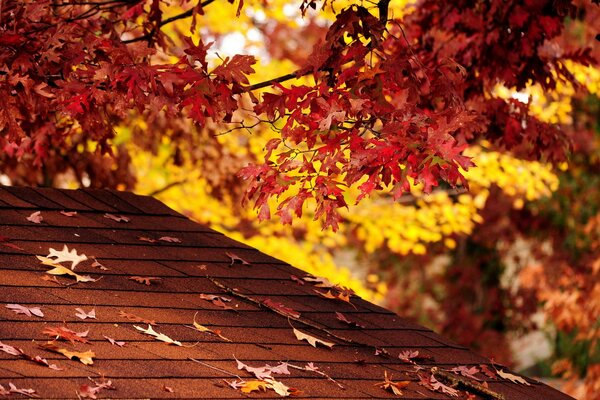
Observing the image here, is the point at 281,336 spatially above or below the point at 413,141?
below

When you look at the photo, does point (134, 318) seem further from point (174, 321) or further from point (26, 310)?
point (26, 310)

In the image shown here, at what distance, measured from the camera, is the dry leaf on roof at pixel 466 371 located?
18.6 ft

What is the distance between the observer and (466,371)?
5711 millimetres

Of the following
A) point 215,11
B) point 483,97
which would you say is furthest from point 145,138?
point 483,97

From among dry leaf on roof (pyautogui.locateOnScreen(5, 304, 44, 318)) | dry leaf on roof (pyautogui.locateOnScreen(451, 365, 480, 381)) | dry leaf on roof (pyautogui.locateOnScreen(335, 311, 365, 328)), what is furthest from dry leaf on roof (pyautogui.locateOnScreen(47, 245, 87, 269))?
dry leaf on roof (pyautogui.locateOnScreen(451, 365, 480, 381))

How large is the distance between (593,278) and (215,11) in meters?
7.87

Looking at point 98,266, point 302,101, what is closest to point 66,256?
point 98,266

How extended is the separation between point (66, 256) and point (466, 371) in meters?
2.33

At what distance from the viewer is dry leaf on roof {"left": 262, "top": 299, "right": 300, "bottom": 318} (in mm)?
5594

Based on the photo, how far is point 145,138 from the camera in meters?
10.9

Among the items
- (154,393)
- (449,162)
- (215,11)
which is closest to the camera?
(154,393)

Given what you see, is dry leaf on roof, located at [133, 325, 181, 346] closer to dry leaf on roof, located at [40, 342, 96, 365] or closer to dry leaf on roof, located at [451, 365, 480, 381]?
dry leaf on roof, located at [40, 342, 96, 365]

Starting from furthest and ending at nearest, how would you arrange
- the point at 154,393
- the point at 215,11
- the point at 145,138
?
the point at 215,11
the point at 145,138
the point at 154,393

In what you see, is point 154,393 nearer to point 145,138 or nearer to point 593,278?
point 145,138
